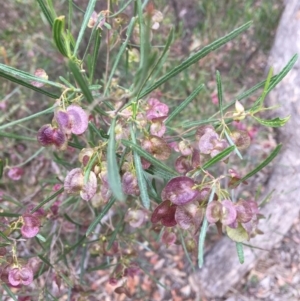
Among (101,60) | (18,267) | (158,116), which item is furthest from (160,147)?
(101,60)

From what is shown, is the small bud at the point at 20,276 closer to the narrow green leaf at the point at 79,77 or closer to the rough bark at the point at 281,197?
the narrow green leaf at the point at 79,77

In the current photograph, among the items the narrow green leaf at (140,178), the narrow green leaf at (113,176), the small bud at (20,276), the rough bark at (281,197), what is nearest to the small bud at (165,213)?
the narrow green leaf at (140,178)

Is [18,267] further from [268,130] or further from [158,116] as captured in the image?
[268,130]

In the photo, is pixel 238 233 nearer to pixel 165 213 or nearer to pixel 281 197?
pixel 165 213

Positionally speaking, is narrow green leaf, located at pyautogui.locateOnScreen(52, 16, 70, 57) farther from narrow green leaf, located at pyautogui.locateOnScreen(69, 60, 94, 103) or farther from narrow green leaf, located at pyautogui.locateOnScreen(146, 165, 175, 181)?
narrow green leaf, located at pyautogui.locateOnScreen(146, 165, 175, 181)

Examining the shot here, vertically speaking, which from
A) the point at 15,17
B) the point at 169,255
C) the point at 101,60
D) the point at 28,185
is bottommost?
the point at 169,255

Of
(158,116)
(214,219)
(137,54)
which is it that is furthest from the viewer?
(137,54)

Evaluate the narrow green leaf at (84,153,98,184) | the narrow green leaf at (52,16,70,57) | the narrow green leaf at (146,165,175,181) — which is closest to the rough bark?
the narrow green leaf at (146,165,175,181)

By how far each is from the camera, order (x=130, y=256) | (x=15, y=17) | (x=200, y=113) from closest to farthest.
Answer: (x=130, y=256) → (x=200, y=113) → (x=15, y=17)
